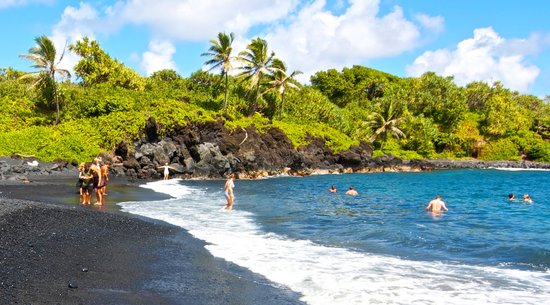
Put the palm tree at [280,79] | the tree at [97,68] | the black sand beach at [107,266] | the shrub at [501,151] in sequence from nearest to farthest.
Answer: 1. the black sand beach at [107,266]
2. the tree at [97,68]
3. the palm tree at [280,79]
4. the shrub at [501,151]

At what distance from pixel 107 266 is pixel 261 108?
53.7 meters

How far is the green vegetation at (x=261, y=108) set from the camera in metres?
41.2

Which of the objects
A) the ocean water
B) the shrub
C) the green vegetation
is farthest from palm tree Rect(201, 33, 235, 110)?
the shrub

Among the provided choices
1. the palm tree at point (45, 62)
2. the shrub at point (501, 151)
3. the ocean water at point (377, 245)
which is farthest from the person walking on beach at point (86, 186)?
the shrub at point (501, 151)

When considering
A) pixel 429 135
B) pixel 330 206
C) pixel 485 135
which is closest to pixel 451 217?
pixel 330 206

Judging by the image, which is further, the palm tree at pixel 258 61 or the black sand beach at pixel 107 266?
the palm tree at pixel 258 61

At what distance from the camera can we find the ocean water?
9094mm

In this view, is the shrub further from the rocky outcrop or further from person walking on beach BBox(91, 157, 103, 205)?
person walking on beach BBox(91, 157, 103, 205)

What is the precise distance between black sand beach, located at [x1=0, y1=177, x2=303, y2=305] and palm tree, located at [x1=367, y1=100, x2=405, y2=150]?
207 feet

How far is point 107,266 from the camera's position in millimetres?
9203

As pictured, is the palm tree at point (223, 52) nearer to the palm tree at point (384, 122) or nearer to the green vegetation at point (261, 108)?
the green vegetation at point (261, 108)

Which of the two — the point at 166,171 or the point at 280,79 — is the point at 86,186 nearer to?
the point at 166,171

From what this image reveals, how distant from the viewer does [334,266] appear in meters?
10.9

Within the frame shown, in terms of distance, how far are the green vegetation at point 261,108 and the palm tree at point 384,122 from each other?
189 mm
